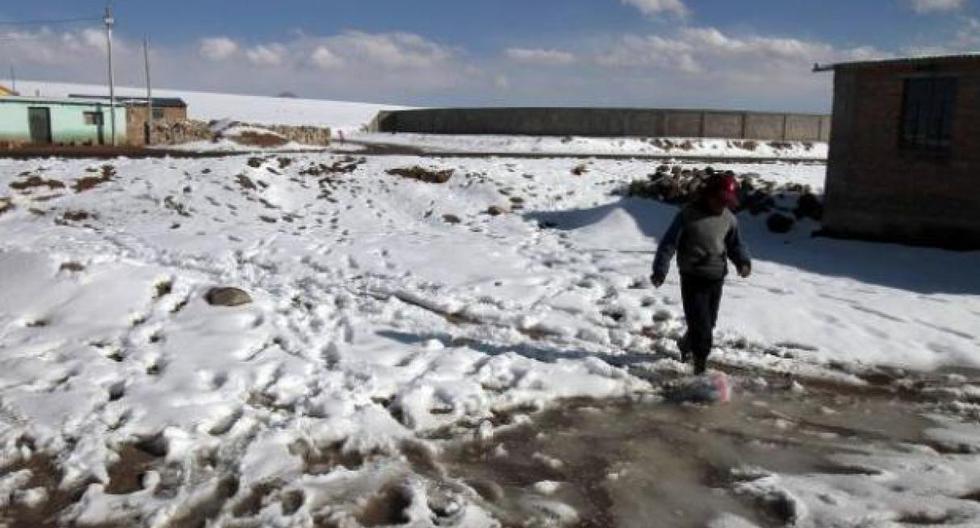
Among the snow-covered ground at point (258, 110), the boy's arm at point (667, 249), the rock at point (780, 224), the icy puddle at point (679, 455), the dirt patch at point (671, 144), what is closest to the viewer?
the icy puddle at point (679, 455)

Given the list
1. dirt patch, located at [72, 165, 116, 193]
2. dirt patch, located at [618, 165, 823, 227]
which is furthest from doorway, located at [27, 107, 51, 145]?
dirt patch, located at [618, 165, 823, 227]

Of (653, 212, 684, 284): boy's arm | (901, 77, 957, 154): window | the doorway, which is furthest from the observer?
the doorway

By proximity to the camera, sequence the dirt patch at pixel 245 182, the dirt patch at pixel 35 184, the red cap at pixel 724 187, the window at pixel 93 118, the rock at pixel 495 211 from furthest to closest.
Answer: the window at pixel 93 118, the dirt patch at pixel 245 182, the rock at pixel 495 211, the dirt patch at pixel 35 184, the red cap at pixel 724 187

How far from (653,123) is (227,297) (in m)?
39.2

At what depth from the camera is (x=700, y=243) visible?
6.43m

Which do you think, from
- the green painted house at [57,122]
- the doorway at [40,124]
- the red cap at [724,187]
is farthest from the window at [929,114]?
the doorway at [40,124]

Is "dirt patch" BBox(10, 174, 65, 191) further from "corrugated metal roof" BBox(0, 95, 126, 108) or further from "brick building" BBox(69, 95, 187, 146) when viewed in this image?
"brick building" BBox(69, 95, 187, 146)

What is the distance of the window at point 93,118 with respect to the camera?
37.2 metres

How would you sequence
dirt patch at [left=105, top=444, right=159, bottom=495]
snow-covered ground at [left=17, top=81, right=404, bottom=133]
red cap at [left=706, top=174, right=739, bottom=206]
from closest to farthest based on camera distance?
dirt patch at [left=105, top=444, right=159, bottom=495] < red cap at [left=706, top=174, right=739, bottom=206] < snow-covered ground at [left=17, top=81, right=404, bottom=133]

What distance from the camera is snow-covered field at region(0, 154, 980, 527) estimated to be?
4.61 metres

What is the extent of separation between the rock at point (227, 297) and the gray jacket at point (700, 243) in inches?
175

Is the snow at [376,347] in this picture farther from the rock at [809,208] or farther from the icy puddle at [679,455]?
the rock at [809,208]

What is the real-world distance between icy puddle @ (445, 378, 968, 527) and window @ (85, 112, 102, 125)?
125 ft

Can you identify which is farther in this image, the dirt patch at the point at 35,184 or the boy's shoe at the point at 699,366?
the dirt patch at the point at 35,184
